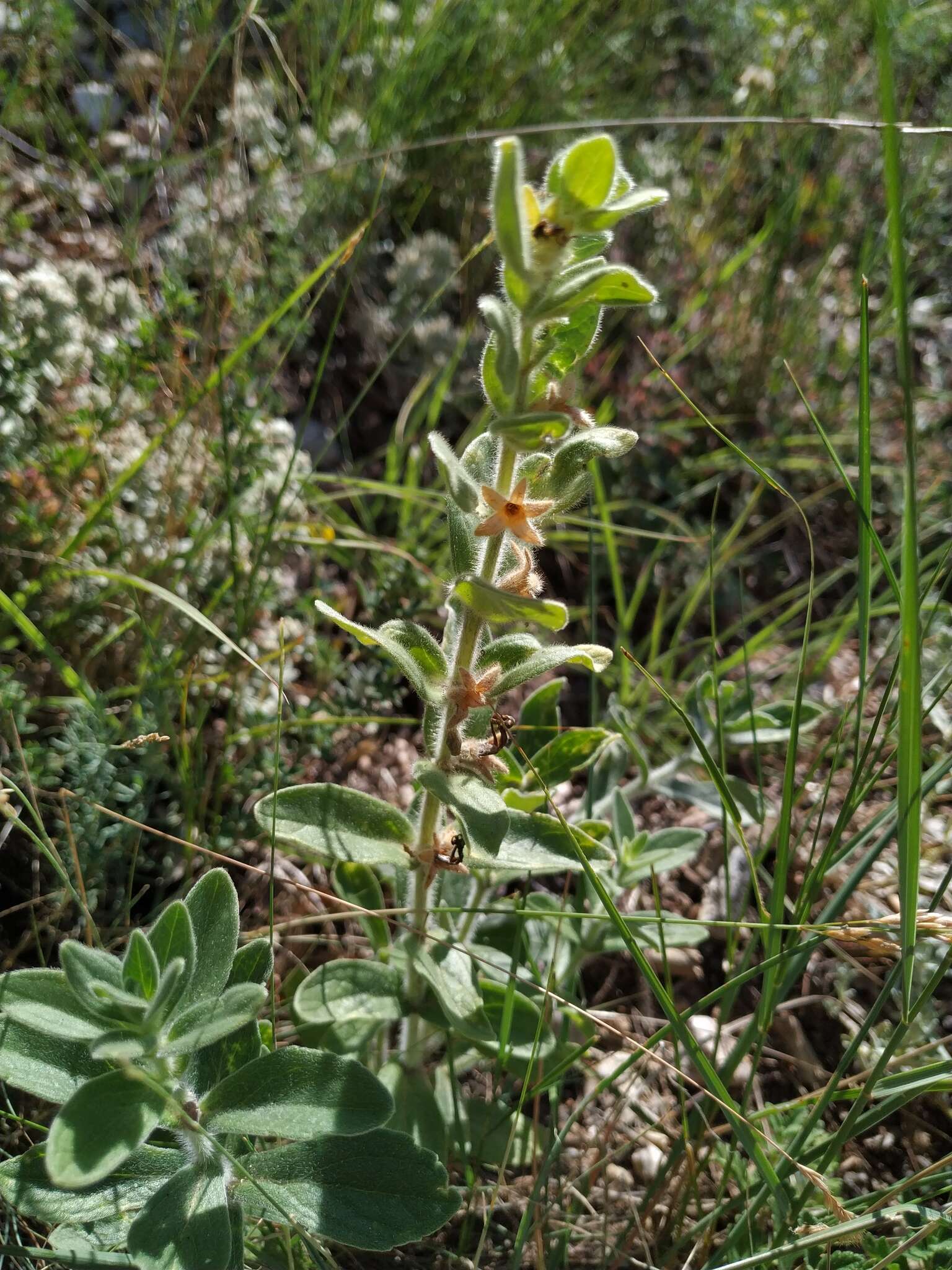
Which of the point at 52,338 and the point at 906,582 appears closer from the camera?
the point at 906,582

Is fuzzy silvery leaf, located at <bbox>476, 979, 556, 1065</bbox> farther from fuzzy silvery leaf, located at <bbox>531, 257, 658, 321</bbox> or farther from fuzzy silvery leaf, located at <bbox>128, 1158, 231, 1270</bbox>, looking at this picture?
fuzzy silvery leaf, located at <bbox>531, 257, 658, 321</bbox>

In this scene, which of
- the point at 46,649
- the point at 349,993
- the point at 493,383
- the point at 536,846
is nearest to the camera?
the point at 493,383

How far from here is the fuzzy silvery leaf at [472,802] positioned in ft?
3.92

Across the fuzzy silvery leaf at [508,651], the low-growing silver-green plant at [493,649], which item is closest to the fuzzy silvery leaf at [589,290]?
the low-growing silver-green plant at [493,649]

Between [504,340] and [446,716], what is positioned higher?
[504,340]

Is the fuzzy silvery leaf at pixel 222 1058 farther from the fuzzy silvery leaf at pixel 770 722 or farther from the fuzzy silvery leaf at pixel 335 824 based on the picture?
the fuzzy silvery leaf at pixel 770 722

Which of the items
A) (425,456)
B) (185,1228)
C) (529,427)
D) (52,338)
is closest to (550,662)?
(529,427)

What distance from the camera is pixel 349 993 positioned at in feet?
4.99

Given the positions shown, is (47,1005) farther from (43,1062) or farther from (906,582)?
(906,582)

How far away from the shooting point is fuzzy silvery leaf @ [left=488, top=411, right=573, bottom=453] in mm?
1058

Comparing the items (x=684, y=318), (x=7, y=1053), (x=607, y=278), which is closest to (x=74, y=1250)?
(x=7, y=1053)

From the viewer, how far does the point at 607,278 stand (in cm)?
108

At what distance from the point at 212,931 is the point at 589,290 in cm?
91

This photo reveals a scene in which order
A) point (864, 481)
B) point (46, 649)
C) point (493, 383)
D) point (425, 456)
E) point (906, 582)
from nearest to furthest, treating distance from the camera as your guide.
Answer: point (906, 582)
point (493, 383)
point (864, 481)
point (46, 649)
point (425, 456)
